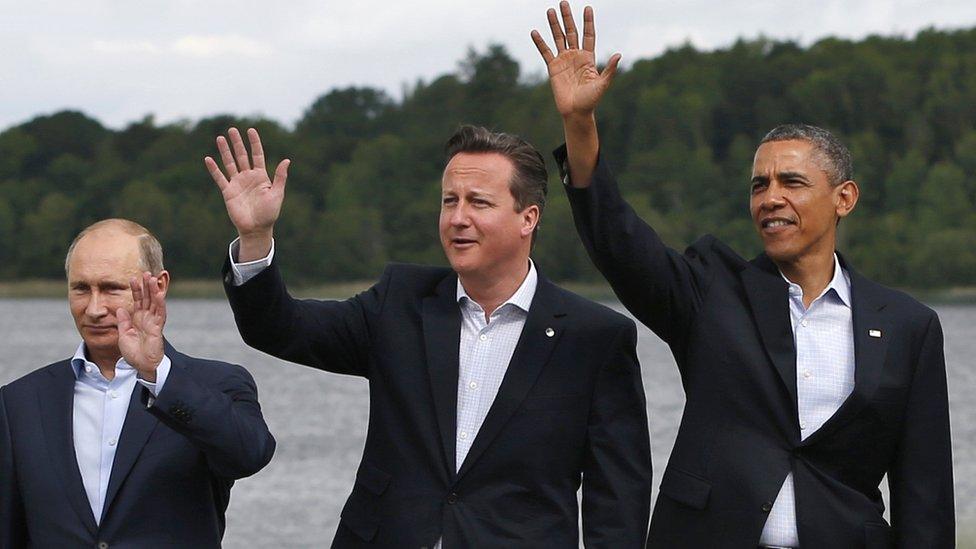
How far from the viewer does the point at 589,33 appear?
4.83 meters

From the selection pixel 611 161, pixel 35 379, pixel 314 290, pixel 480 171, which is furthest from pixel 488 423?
pixel 611 161

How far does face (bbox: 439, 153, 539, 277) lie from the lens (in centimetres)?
493

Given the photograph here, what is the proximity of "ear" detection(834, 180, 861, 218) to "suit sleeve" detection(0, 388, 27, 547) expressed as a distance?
8.54 ft

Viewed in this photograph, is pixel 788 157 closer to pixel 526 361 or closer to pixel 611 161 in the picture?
pixel 526 361

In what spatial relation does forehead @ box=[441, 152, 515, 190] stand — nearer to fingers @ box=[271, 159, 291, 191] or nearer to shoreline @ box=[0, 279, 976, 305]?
fingers @ box=[271, 159, 291, 191]

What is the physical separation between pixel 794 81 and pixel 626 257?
104699mm

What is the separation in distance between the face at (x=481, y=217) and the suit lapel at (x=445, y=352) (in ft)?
0.52

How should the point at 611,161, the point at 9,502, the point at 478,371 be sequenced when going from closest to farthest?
the point at 9,502, the point at 478,371, the point at 611,161

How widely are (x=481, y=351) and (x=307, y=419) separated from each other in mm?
30251

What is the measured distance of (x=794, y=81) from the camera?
10706 centimetres

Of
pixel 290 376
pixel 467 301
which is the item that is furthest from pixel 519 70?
pixel 467 301

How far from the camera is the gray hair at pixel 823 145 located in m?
5.20

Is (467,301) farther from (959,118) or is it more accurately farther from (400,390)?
(959,118)

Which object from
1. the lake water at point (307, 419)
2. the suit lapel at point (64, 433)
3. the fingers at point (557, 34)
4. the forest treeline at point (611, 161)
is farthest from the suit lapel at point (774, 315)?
the forest treeline at point (611, 161)
